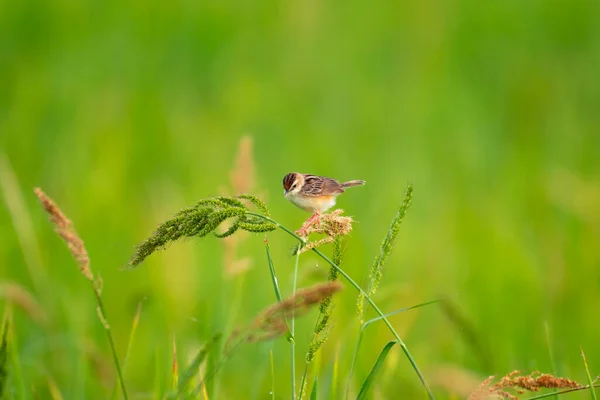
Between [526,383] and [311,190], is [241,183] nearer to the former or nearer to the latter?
[311,190]

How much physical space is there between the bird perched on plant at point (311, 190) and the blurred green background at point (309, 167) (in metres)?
0.33

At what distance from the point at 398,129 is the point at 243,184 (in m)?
6.75

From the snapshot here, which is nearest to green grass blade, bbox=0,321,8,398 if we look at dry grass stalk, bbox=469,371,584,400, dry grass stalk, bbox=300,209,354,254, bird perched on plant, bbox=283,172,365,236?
dry grass stalk, bbox=300,209,354,254

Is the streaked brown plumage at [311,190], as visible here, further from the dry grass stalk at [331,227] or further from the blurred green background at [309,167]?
the dry grass stalk at [331,227]

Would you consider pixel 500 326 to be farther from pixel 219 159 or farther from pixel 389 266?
pixel 219 159

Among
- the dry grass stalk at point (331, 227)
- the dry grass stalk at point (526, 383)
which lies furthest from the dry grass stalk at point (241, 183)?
the dry grass stalk at point (526, 383)

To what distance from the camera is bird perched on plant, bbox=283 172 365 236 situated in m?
4.31

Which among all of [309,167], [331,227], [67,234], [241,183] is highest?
[67,234]

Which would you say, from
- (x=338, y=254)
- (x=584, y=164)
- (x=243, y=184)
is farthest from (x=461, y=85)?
(x=338, y=254)

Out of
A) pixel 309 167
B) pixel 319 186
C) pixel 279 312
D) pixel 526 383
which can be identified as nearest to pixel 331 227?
pixel 279 312

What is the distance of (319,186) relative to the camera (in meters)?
4.51

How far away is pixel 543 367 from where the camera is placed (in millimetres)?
5523

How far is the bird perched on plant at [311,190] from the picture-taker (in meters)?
4.31

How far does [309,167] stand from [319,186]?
13.7 ft
